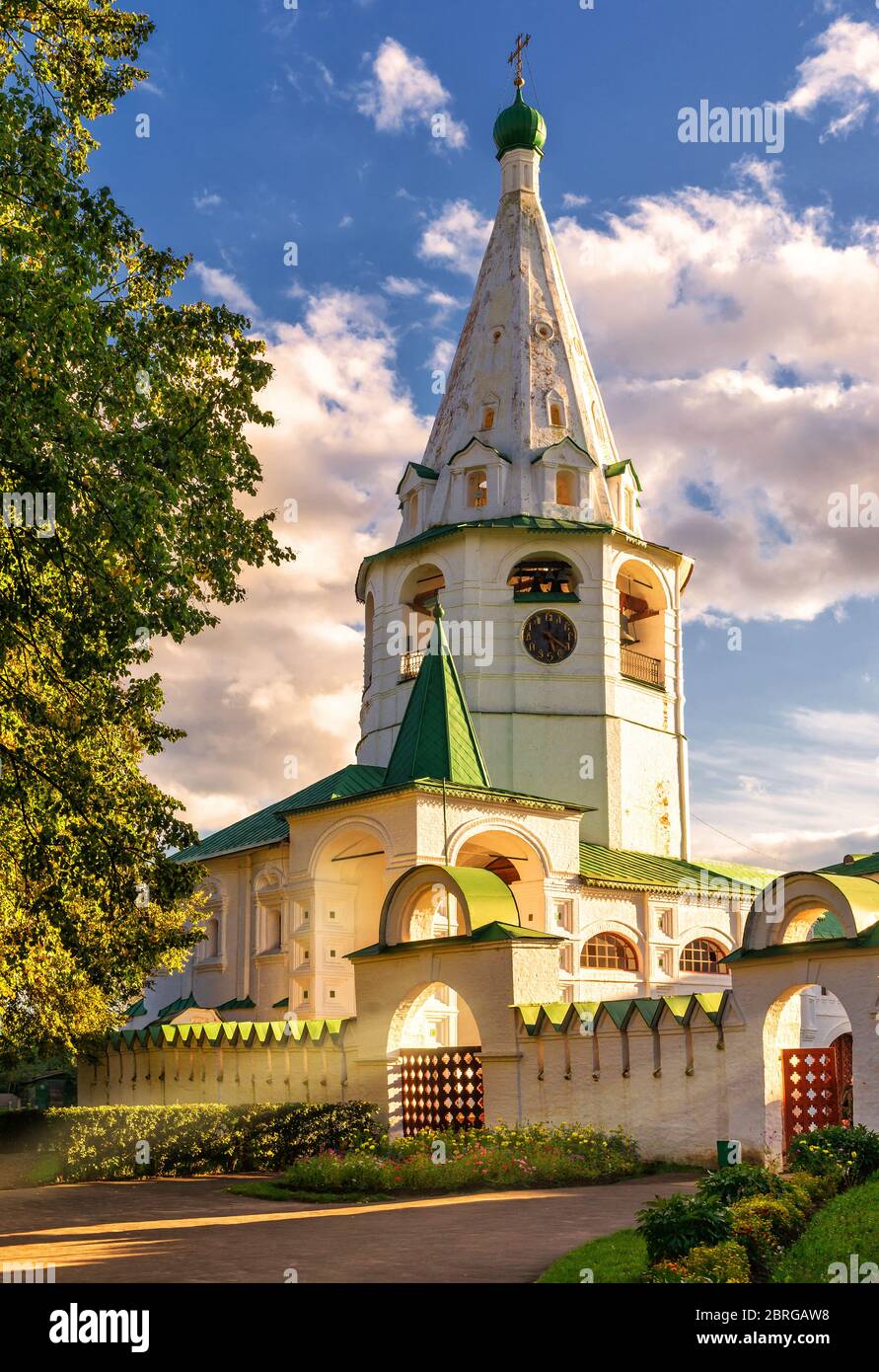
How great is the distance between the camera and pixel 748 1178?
1023cm

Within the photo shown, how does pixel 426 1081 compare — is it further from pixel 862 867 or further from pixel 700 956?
pixel 700 956

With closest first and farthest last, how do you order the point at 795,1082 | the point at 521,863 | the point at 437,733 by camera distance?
the point at 795,1082
the point at 437,733
the point at 521,863

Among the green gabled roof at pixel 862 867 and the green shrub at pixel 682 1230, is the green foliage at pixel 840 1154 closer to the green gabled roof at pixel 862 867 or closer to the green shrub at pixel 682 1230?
Result: the green shrub at pixel 682 1230

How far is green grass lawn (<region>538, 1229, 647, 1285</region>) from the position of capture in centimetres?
864

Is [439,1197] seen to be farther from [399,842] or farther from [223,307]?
[399,842]

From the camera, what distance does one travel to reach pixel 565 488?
3372 cm

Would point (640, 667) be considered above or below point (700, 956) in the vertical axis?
above

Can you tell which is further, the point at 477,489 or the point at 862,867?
the point at 477,489

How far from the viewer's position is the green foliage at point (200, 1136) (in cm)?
1781

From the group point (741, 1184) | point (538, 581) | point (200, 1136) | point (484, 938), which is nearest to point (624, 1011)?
point (484, 938)

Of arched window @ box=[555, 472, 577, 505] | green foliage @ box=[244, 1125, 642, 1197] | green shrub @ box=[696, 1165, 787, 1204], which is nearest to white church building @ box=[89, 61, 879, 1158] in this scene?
arched window @ box=[555, 472, 577, 505]

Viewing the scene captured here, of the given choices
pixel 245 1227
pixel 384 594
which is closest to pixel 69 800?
pixel 245 1227

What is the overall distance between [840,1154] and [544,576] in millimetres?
22372

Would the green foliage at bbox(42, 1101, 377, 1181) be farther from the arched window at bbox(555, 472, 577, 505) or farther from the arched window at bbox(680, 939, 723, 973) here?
the arched window at bbox(555, 472, 577, 505)
